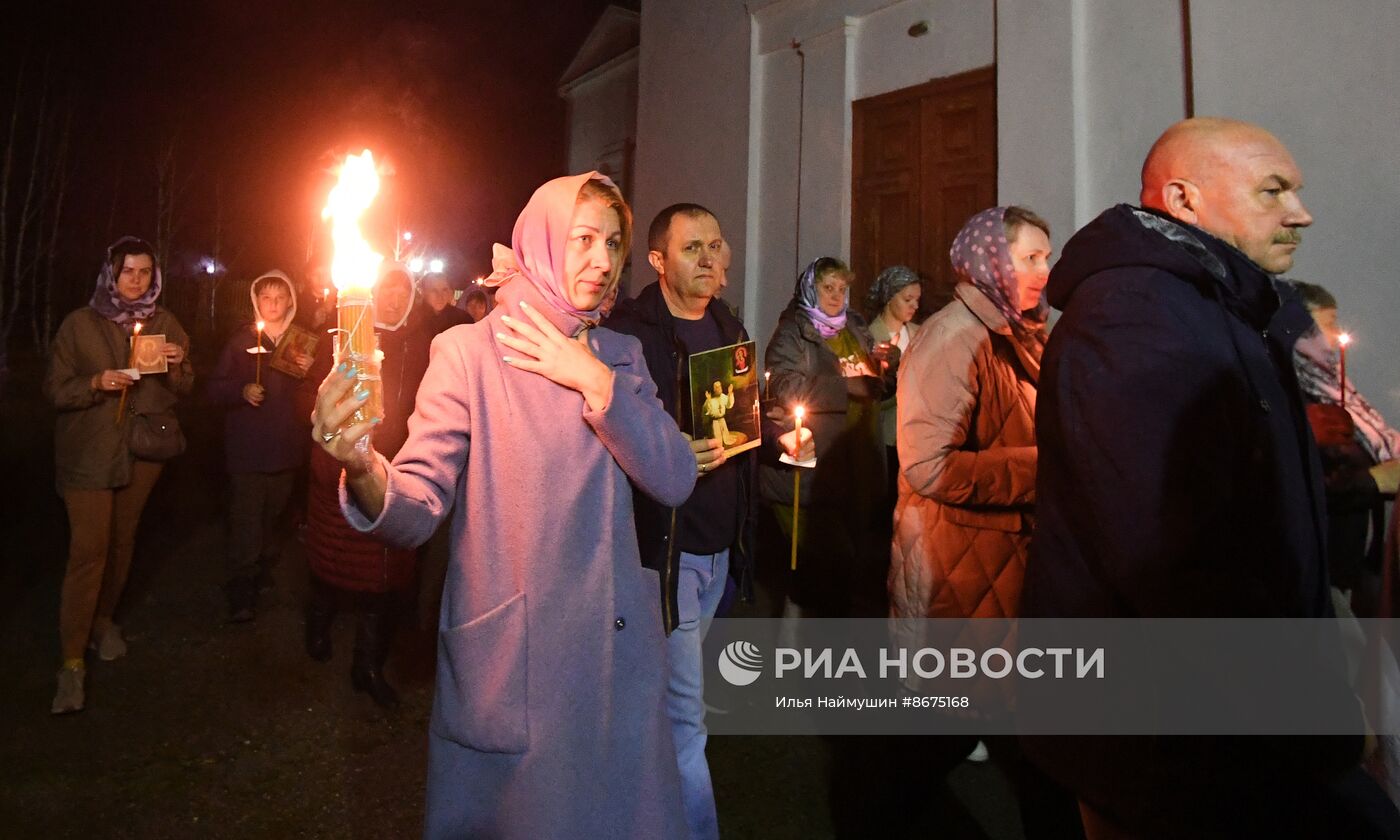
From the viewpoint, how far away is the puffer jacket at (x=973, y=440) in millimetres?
3174

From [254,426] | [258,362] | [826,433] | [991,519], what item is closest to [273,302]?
[258,362]

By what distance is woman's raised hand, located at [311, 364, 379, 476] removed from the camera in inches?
61.6

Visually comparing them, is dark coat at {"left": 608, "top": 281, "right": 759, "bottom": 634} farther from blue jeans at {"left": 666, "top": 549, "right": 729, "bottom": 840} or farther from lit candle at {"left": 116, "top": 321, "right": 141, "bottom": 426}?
lit candle at {"left": 116, "top": 321, "right": 141, "bottom": 426}

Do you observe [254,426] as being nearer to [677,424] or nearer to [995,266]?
[677,424]

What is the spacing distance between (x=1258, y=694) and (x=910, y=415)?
1.74m

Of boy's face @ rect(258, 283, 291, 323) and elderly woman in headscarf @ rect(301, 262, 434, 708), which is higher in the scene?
boy's face @ rect(258, 283, 291, 323)

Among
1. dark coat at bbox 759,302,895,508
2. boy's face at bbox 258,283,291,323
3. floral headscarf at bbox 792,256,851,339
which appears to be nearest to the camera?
dark coat at bbox 759,302,895,508

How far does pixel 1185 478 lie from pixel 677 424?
6.33ft

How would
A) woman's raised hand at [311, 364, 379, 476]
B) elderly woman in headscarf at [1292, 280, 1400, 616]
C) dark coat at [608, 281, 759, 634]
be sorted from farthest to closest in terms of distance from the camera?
elderly woman in headscarf at [1292, 280, 1400, 616]
dark coat at [608, 281, 759, 634]
woman's raised hand at [311, 364, 379, 476]

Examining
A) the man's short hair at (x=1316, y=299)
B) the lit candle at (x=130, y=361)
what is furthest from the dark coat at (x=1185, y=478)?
the lit candle at (x=130, y=361)

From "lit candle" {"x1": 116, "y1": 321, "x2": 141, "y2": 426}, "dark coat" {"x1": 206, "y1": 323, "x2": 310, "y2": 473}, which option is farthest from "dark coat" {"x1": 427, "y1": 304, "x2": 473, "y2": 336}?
"lit candle" {"x1": 116, "y1": 321, "x2": 141, "y2": 426}

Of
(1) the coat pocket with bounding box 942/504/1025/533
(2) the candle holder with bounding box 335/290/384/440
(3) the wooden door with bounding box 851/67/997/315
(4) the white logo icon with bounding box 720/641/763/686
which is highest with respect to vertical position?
(3) the wooden door with bounding box 851/67/997/315

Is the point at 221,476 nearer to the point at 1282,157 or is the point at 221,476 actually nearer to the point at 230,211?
the point at 1282,157

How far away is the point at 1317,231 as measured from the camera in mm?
5457
